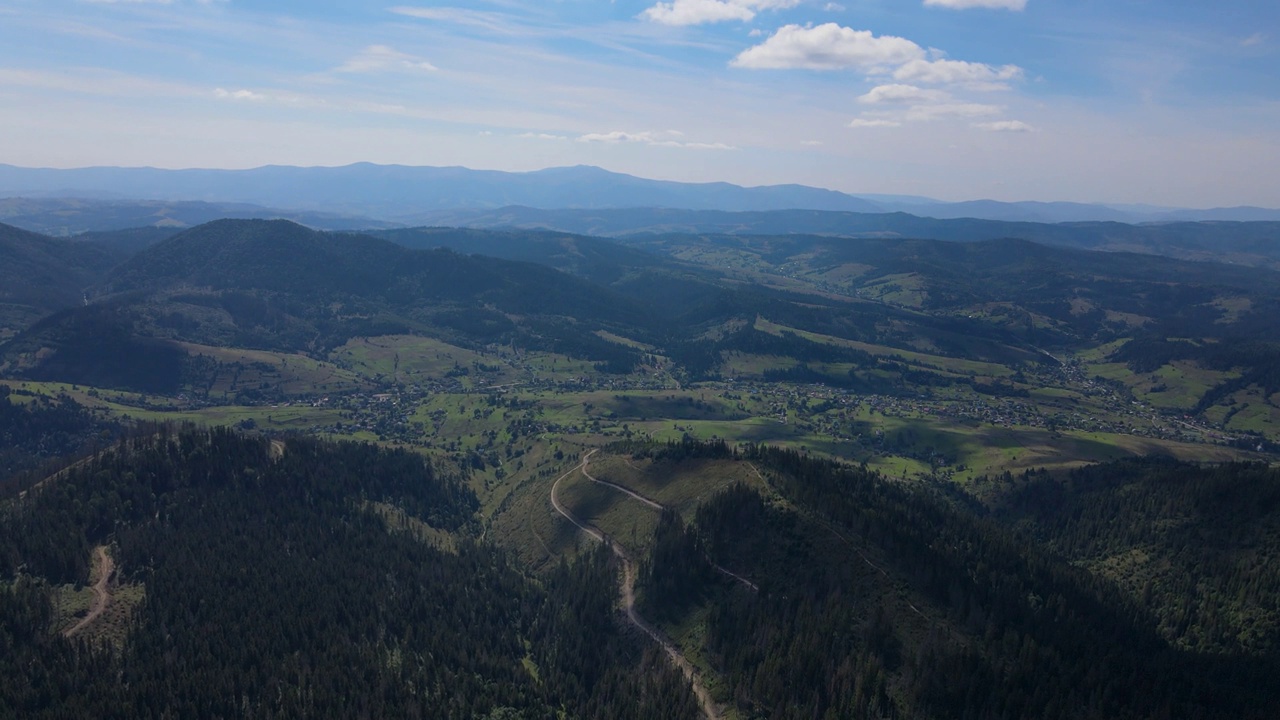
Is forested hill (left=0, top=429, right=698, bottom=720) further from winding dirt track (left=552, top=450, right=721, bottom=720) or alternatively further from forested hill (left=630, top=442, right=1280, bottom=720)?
forested hill (left=630, top=442, right=1280, bottom=720)

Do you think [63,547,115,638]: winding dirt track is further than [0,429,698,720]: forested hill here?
Yes

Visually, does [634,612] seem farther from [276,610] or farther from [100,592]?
[100,592]

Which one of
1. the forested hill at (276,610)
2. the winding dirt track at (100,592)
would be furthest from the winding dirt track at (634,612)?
the winding dirt track at (100,592)

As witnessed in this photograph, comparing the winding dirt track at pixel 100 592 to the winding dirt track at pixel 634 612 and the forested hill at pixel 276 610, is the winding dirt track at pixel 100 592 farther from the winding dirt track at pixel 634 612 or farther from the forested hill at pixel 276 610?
the winding dirt track at pixel 634 612

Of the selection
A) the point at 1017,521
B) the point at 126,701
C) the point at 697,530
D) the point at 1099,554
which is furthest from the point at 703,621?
the point at 1017,521

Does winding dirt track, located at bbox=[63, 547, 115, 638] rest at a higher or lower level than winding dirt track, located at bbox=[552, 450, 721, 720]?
higher

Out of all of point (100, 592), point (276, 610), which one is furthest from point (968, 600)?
point (100, 592)

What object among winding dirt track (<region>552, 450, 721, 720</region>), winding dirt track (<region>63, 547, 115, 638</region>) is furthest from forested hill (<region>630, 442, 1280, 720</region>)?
winding dirt track (<region>63, 547, 115, 638</region>)
